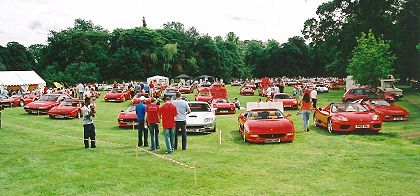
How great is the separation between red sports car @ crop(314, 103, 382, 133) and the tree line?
35038 mm

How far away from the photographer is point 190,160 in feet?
37.4

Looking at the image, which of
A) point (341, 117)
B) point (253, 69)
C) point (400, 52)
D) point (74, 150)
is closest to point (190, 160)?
point (74, 150)

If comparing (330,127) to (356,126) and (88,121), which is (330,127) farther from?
(88,121)

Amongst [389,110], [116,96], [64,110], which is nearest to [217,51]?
[116,96]

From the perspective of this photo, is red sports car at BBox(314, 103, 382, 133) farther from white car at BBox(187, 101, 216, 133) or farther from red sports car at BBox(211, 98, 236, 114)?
red sports car at BBox(211, 98, 236, 114)

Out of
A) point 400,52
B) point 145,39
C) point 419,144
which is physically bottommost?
point 419,144

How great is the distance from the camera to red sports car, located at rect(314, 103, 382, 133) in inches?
641

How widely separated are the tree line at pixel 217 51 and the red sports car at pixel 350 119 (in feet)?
115

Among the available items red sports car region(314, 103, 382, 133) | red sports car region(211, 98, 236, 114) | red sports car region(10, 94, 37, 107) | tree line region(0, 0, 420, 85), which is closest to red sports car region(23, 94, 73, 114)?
red sports car region(10, 94, 37, 107)

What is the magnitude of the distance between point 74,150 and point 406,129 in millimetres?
13379

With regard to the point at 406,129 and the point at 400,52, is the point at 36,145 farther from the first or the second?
the point at 400,52

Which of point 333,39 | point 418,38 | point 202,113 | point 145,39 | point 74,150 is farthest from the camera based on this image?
point 145,39

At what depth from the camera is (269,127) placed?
1440cm

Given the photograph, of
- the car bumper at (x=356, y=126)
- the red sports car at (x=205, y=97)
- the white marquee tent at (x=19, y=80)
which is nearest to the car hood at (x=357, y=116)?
the car bumper at (x=356, y=126)
